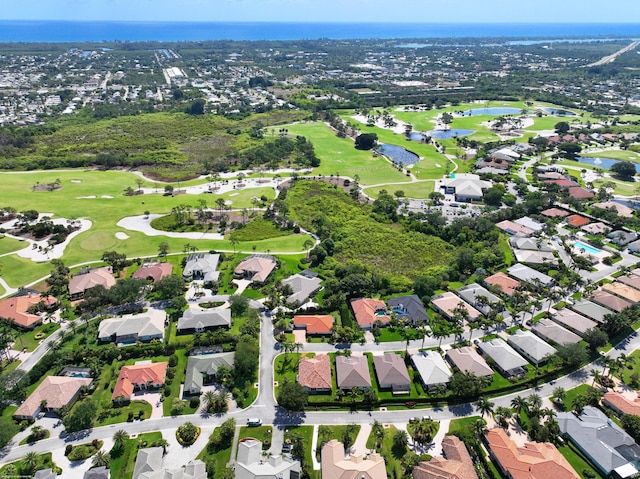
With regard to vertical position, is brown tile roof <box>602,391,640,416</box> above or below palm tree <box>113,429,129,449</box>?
below

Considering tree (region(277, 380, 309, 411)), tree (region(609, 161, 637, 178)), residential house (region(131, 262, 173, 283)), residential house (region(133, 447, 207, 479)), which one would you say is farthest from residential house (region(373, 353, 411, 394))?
tree (region(609, 161, 637, 178))

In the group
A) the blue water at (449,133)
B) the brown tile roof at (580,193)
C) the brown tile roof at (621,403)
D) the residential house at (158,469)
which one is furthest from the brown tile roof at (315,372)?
the blue water at (449,133)

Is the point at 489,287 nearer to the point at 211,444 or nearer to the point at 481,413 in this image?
the point at 481,413

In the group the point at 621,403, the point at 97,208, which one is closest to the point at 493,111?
the point at 621,403

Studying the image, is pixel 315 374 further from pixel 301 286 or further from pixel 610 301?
pixel 610 301

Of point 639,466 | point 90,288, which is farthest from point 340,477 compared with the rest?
point 90,288

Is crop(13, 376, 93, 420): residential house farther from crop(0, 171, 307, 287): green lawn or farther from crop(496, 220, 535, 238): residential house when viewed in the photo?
crop(496, 220, 535, 238): residential house

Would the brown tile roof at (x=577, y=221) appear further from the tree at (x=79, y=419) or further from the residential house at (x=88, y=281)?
the tree at (x=79, y=419)
